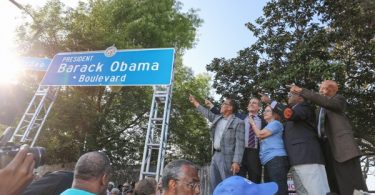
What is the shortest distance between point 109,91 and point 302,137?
44.7 ft

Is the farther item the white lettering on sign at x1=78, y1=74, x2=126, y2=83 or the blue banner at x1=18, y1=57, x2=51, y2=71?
the blue banner at x1=18, y1=57, x2=51, y2=71

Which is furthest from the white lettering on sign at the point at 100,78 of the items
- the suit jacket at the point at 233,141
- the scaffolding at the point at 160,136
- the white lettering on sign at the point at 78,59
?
the suit jacket at the point at 233,141

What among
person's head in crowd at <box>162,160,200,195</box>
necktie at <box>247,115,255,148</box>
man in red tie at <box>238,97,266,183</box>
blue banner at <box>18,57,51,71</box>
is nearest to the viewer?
person's head in crowd at <box>162,160,200,195</box>

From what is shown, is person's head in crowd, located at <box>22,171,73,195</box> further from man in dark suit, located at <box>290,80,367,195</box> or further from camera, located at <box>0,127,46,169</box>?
man in dark suit, located at <box>290,80,367,195</box>

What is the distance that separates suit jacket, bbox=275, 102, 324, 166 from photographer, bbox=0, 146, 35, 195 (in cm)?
351

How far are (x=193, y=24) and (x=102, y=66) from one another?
11011 mm

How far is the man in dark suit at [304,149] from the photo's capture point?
13.4 ft

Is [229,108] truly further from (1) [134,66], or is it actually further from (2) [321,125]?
(1) [134,66]

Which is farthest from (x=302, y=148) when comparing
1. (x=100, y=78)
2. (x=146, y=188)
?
(x=100, y=78)

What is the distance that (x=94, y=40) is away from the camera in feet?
49.7

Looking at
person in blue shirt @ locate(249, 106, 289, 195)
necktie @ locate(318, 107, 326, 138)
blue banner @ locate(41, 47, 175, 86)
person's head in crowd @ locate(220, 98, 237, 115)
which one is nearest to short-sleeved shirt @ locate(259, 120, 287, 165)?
person in blue shirt @ locate(249, 106, 289, 195)

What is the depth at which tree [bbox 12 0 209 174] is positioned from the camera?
1502 centimetres

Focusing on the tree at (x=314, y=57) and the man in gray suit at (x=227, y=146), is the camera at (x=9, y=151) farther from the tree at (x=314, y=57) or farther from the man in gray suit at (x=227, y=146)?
the tree at (x=314, y=57)

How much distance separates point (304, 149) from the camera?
4211mm
